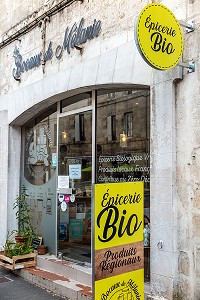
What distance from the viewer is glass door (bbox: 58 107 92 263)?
7449 mm

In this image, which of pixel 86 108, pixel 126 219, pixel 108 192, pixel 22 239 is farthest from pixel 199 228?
pixel 22 239

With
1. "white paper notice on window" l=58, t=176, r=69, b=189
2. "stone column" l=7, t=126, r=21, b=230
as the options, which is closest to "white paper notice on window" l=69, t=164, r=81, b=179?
"white paper notice on window" l=58, t=176, r=69, b=189

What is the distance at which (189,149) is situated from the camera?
5234mm

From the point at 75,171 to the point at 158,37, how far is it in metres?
3.64

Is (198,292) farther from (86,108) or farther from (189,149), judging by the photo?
(86,108)

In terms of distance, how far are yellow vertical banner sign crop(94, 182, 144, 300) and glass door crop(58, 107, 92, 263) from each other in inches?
126

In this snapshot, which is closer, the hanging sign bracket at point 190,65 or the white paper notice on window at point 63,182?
the hanging sign bracket at point 190,65

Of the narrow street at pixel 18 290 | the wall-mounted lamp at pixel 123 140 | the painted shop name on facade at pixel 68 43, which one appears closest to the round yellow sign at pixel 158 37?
the wall-mounted lamp at pixel 123 140

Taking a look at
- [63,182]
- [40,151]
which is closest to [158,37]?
[63,182]

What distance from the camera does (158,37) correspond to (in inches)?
190

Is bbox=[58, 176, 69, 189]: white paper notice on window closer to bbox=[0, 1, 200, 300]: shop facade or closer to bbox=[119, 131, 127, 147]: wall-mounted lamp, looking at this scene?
bbox=[0, 1, 200, 300]: shop facade

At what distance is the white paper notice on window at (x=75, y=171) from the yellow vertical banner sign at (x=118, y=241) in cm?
349

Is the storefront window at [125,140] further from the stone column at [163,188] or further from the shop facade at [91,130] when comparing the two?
the stone column at [163,188]

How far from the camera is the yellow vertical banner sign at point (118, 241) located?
3830mm
